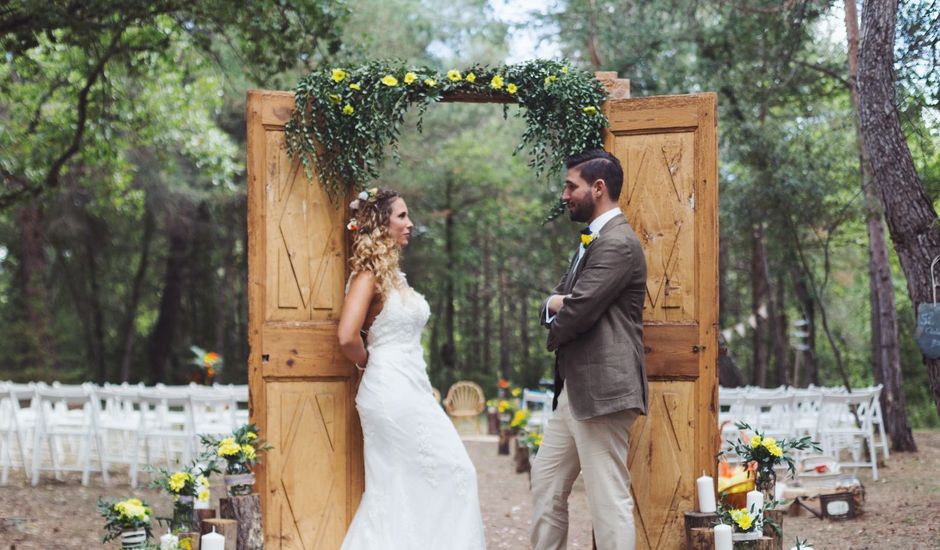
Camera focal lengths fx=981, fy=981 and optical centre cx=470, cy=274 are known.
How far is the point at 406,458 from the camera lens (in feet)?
16.3

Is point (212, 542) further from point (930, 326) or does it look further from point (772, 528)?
point (930, 326)

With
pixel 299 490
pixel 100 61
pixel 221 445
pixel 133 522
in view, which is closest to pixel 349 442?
pixel 299 490

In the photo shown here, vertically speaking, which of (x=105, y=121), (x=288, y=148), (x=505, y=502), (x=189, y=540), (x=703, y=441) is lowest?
(x=505, y=502)

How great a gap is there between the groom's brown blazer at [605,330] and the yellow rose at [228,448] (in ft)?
5.58

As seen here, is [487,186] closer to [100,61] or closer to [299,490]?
[100,61]

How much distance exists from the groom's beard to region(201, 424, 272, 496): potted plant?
81.2 inches

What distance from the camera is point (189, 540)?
479 centimetres

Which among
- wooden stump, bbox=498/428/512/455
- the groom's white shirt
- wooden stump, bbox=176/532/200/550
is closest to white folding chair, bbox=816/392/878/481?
wooden stump, bbox=498/428/512/455

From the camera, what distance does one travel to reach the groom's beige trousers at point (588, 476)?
15.3ft

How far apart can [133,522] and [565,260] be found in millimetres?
17325

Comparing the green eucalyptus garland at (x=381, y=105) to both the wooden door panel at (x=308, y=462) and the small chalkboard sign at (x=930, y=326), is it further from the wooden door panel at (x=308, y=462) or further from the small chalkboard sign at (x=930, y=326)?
the small chalkboard sign at (x=930, y=326)

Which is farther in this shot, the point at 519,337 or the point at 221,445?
the point at 519,337

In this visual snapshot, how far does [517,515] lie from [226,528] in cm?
388

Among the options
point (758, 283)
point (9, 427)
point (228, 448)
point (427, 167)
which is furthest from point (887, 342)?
point (427, 167)
